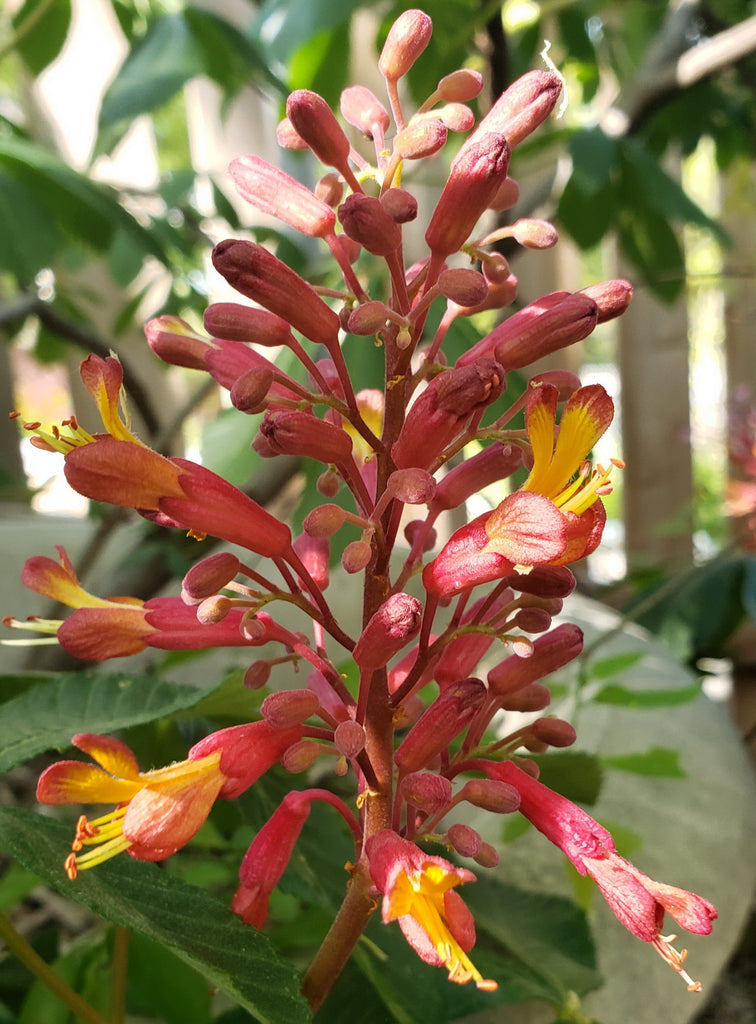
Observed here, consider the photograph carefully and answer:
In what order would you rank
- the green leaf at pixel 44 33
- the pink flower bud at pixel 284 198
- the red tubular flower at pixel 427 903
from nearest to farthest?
the red tubular flower at pixel 427 903 → the pink flower bud at pixel 284 198 → the green leaf at pixel 44 33

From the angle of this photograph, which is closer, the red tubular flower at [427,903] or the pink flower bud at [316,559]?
the red tubular flower at [427,903]

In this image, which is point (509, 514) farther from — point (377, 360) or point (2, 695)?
point (2, 695)

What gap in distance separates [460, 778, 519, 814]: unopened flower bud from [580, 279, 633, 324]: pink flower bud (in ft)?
0.69

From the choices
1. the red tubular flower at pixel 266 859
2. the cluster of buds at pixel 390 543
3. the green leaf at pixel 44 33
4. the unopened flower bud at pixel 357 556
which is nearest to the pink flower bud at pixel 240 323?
the cluster of buds at pixel 390 543

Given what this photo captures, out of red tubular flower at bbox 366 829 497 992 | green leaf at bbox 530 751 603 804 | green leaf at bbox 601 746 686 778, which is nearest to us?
red tubular flower at bbox 366 829 497 992

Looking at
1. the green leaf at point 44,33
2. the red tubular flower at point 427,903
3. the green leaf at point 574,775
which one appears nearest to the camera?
the red tubular flower at point 427,903

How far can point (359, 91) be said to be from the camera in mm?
454

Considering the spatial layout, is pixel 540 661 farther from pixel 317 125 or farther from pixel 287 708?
pixel 317 125

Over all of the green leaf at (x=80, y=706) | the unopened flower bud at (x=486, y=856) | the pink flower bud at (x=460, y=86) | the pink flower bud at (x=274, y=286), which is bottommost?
the green leaf at (x=80, y=706)

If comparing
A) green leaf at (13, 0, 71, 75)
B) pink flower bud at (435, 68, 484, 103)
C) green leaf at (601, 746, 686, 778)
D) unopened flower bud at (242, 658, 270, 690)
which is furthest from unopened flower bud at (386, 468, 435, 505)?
green leaf at (13, 0, 71, 75)

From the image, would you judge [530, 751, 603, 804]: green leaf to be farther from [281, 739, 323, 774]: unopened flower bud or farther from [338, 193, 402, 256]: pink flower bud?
[338, 193, 402, 256]: pink flower bud

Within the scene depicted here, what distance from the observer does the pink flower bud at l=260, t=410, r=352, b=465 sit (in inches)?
14.2

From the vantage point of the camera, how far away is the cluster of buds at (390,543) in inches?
13.8

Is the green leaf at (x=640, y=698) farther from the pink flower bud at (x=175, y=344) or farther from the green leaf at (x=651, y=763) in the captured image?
the pink flower bud at (x=175, y=344)
